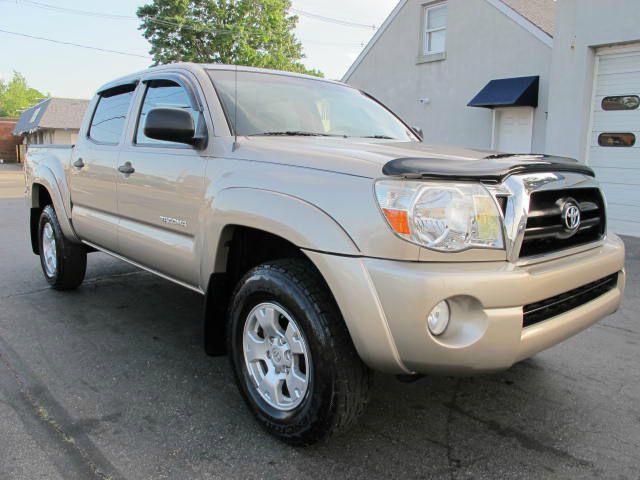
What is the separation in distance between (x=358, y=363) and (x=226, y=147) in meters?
1.40

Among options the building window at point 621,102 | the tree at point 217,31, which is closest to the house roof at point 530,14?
the building window at point 621,102

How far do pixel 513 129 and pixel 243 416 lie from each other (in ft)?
34.8

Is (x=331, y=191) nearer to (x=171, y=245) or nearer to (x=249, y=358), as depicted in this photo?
(x=249, y=358)

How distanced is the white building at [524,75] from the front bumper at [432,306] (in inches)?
281

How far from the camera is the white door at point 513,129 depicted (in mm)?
11633

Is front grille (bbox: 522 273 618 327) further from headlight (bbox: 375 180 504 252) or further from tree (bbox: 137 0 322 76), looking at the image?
tree (bbox: 137 0 322 76)

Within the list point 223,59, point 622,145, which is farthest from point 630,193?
Answer: point 223,59

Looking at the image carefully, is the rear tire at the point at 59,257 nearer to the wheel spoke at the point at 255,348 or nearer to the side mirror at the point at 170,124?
the side mirror at the point at 170,124

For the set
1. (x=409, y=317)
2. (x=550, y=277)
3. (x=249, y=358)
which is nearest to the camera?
(x=409, y=317)

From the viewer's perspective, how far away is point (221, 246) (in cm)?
300

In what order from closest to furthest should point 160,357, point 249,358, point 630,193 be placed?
point 249,358 < point 160,357 < point 630,193

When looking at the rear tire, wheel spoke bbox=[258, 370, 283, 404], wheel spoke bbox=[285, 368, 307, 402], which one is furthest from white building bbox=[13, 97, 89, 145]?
wheel spoke bbox=[285, 368, 307, 402]

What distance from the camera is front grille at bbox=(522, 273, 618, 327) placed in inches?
92.2

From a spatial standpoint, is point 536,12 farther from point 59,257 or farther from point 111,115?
point 59,257
